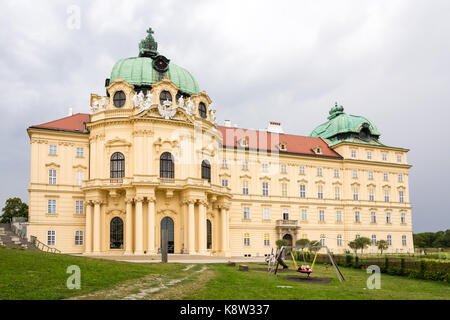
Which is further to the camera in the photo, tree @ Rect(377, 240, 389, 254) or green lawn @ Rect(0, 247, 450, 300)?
tree @ Rect(377, 240, 389, 254)

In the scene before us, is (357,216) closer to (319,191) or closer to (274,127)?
(319,191)

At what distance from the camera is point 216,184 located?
2082 inches

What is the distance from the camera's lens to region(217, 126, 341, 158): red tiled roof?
6266cm

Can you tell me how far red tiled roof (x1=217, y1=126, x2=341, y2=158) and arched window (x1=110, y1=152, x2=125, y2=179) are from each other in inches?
609

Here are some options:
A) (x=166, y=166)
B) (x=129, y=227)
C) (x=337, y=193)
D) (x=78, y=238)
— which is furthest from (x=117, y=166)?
(x=337, y=193)

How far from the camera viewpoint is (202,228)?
4903 cm

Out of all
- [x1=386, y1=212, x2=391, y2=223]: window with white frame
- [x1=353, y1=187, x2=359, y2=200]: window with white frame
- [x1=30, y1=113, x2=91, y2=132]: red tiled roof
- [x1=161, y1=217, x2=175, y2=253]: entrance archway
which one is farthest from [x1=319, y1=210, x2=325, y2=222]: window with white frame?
[x1=30, y1=113, x2=91, y2=132]: red tiled roof

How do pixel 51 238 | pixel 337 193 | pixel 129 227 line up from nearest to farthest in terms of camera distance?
pixel 129 227
pixel 51 238
pixel 337 193

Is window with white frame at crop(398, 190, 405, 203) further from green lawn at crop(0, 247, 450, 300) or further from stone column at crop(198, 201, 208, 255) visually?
green lawn at crop(0, 247, 450, 300)

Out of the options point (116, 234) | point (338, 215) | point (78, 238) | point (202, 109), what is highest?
point (202, 109)

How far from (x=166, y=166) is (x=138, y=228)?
7.38m

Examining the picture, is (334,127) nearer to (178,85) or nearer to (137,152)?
(178,85)

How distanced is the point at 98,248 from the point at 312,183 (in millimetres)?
31314

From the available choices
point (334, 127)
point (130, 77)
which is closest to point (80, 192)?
point (130, 77)
